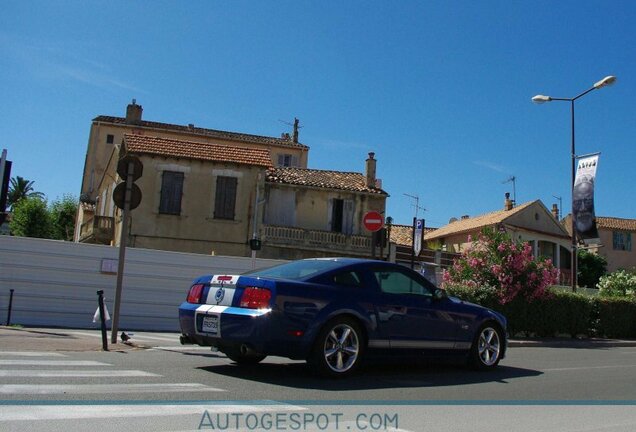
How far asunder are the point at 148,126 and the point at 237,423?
4922 centimetres

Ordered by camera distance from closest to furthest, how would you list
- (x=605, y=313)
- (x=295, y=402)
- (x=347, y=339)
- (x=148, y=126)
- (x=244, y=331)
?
(x=295, y=402), (x=244, y=331), (x=347, y=339), (x=605, y=313), (x=148, y=126)

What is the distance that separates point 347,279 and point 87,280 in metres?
11.1

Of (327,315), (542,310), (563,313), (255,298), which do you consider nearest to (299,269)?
(327,315)

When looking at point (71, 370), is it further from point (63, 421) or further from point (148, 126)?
point (148, 126)

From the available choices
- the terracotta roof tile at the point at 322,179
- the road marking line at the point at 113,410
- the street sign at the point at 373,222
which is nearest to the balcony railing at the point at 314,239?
the terracotta roof tile at the point at 322,179

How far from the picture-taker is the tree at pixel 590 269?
45.7 metres

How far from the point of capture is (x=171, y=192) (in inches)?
1182

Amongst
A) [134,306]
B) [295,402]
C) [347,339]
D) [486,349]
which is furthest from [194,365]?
[134,306]

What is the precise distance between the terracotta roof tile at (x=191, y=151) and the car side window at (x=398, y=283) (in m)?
22.9

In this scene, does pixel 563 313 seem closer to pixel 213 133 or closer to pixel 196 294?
pixel 196 294

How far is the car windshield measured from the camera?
7.70 meters

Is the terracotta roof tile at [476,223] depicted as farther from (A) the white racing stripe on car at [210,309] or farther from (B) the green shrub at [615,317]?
(A) the white racing stripe on car at [210,309]

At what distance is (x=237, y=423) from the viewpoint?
508 cm

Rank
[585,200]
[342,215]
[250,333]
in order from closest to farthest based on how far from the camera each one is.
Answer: [250,333], [585,200], [342,215]
